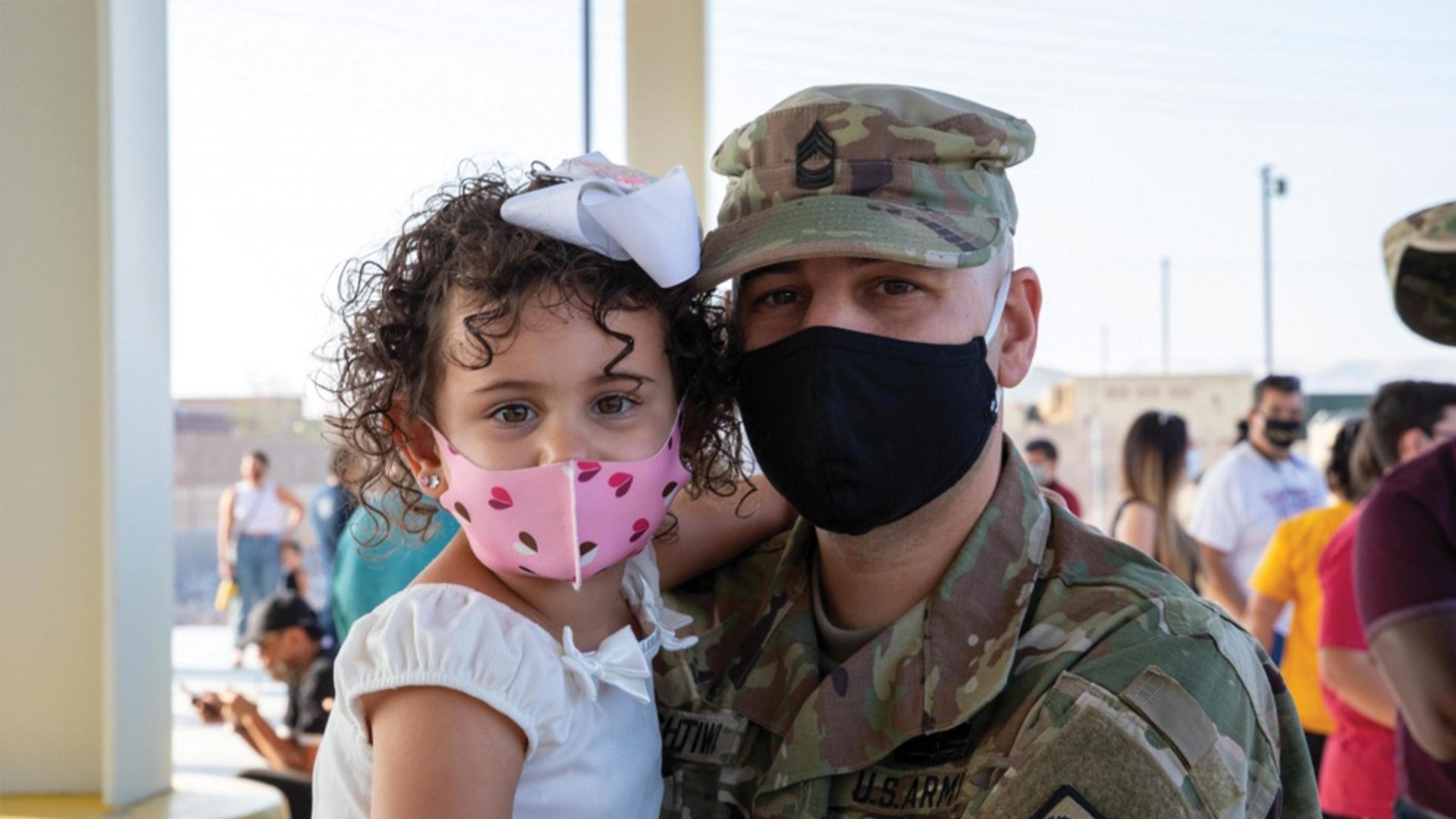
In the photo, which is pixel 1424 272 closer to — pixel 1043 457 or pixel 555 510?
pixel 555 510

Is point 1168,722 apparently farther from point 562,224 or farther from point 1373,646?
point 1373,646

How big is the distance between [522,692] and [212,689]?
6711 millimetres

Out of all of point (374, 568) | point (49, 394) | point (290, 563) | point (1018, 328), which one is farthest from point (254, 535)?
point (1018, 328)

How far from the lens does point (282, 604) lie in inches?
182

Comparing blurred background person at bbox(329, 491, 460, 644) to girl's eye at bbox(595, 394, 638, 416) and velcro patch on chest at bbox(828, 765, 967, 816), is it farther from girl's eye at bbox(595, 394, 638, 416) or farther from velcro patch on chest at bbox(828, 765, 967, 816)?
velcro patch on chest at bbox(828, 765, 967, 816)

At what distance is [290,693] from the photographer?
466 centimetres

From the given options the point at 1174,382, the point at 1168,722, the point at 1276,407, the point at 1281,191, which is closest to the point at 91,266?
the point at 1168,722

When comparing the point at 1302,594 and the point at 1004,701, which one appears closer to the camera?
the point at 1004,701

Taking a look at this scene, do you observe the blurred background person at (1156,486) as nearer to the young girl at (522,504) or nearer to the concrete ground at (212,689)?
the concrete ground at (212,689)

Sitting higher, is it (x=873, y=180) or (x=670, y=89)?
(x=670, y=89)

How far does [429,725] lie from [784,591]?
0.55m

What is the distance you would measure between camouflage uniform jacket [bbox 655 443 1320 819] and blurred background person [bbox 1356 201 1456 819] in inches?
47.6

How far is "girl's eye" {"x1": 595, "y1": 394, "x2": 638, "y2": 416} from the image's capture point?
1488mm

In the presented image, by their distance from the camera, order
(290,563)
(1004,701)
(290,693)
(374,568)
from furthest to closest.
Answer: (290,563) < (290,693) < (374,568) < (1004,701)
